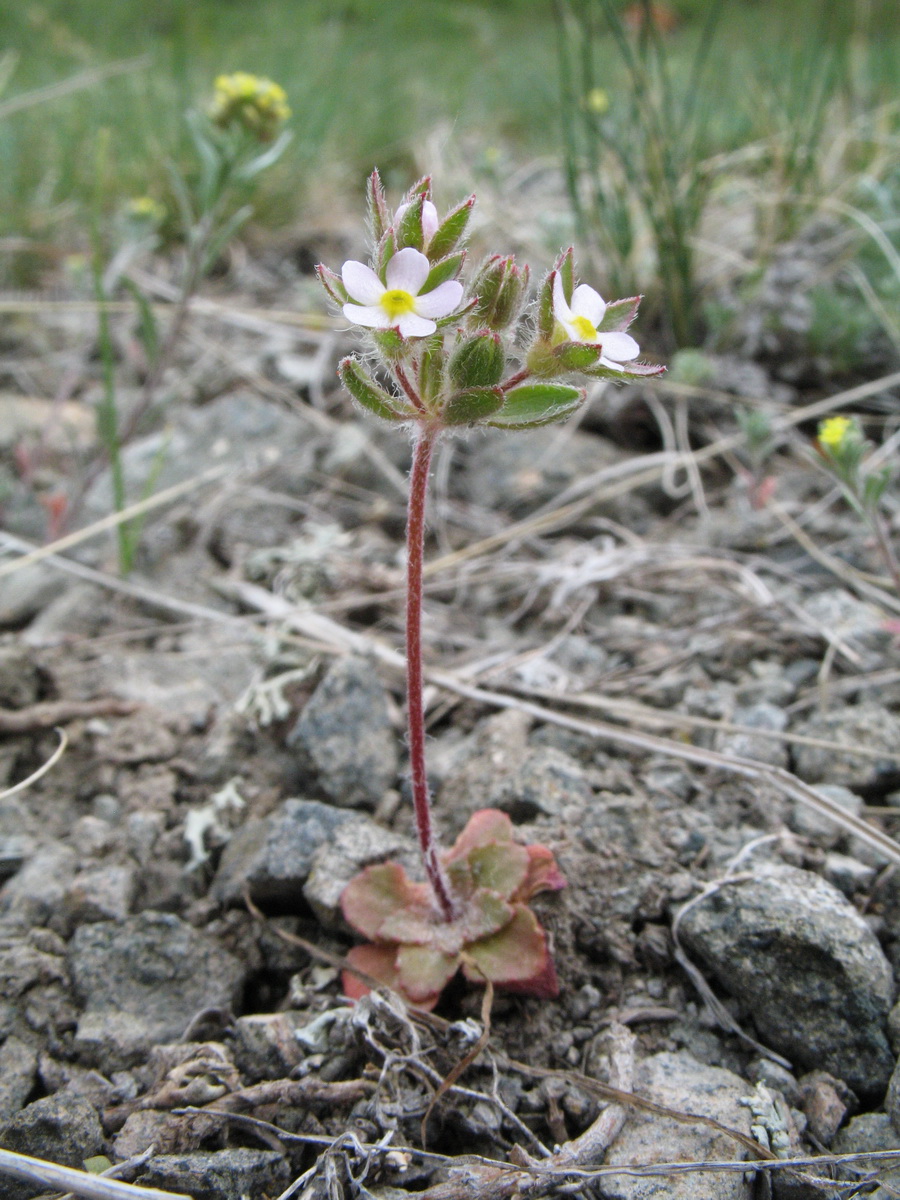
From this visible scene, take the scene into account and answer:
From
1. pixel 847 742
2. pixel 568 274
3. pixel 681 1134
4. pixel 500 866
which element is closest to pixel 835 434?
pixel 847 742

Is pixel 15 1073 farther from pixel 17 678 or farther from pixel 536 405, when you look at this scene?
pixel 536 405

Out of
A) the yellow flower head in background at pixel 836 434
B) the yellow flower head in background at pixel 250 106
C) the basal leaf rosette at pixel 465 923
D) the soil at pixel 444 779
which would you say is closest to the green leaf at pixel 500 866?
the basal leaf rosette at pixel 465 923

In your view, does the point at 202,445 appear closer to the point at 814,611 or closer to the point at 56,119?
the point at 814,611

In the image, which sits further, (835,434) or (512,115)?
(512,115)

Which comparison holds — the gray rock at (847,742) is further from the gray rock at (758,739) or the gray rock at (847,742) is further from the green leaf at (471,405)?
the green leaf at (471,405)

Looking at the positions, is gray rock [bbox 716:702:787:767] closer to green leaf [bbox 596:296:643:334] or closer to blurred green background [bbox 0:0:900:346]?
green leaf [bbox 596:296:643:334]

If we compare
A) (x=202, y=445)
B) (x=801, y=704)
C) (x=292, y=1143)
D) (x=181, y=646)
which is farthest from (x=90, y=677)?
(x=801, y=704)

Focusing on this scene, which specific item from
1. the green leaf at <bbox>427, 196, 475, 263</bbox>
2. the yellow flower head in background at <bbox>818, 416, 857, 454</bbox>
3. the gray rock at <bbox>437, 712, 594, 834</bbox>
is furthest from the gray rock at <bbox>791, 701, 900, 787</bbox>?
the green leaf at <bbox>427, 196, 475, 263</bbox>
